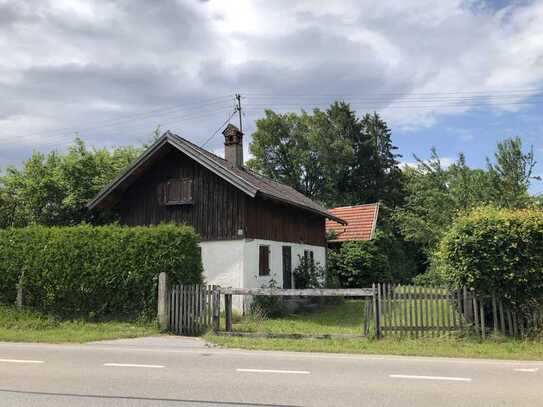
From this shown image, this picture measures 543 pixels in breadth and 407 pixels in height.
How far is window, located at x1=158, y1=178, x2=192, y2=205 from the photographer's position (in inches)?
753

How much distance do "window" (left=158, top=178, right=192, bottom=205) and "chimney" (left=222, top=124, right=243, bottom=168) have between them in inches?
142

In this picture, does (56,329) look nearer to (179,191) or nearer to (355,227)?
(179,191)

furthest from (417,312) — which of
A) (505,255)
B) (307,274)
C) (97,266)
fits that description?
(307,274)

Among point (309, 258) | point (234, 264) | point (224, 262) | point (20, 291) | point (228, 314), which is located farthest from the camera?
point (309, 258)

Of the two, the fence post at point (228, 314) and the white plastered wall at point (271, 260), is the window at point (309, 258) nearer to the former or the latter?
the white plastered wall at point (271, 260)

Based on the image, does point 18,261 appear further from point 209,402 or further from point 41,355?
point 209,402

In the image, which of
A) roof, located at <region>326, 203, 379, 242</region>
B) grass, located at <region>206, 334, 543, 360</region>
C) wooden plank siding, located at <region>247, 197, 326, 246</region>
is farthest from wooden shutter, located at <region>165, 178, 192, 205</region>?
roof, located at <region>326, 203, 379, 242</region>

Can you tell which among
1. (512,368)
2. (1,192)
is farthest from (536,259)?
(1,192)

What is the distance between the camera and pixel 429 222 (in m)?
22.1

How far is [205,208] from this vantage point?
61.2ft

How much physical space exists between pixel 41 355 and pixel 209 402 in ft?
17.6

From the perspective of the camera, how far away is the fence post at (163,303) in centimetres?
1322

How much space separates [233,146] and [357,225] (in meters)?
10.8

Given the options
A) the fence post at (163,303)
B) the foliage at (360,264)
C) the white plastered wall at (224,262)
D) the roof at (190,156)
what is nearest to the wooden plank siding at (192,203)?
the white plastered wall at (224,262)
